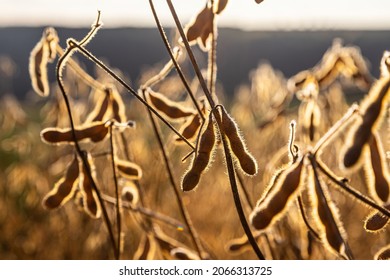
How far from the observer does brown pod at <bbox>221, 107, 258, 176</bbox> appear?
3.63 feet

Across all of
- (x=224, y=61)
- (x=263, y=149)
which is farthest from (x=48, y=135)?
(x=224, y=61)

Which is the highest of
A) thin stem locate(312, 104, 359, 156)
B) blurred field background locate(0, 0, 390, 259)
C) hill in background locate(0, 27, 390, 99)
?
hill in background locate(0, 27, 390, 99)

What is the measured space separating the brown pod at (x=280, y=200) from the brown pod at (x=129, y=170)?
21.3 inches

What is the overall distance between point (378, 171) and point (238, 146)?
280 mm

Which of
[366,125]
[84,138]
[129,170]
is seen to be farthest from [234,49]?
[366,125]

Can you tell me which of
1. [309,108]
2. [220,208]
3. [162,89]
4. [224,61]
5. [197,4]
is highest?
[224,61]

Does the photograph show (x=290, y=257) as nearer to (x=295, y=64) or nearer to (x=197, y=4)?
(x=197, y=4)

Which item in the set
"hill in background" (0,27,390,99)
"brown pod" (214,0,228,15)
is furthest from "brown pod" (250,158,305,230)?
"hill in background" (0,27,390,99)

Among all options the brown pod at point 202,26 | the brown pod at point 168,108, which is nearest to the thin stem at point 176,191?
the brown pod at point 168,108

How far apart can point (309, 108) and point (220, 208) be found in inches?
70.8

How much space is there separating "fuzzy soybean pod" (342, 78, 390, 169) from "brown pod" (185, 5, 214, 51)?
56 centimetres

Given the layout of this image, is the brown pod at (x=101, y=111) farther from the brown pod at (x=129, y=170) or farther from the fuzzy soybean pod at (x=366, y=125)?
the fuzzy soybean pod at (x=366, y=125)

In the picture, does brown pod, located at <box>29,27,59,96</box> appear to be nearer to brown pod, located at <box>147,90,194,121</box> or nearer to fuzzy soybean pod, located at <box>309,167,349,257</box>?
brown pod, located at <box>147,90,194,121</box>

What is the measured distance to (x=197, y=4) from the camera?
1478 mm
